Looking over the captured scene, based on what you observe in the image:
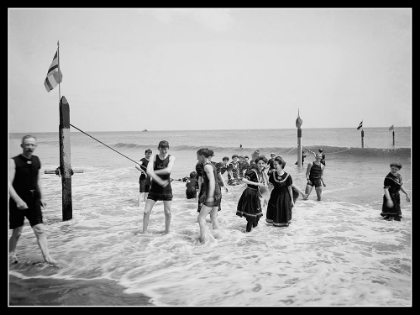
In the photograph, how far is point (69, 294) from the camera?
3701 mm

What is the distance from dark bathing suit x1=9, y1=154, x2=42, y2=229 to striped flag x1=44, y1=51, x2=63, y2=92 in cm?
269

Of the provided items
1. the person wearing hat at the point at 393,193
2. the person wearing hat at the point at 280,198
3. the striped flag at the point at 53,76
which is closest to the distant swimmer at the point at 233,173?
the person wearing hat at the point at 280,198

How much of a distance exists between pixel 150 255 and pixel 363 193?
28.1ft

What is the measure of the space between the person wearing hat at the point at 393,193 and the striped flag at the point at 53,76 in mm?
6860

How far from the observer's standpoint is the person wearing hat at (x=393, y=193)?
20.2 ft

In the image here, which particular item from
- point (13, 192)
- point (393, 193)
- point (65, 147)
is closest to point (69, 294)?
point (13, 192)

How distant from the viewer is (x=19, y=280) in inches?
159

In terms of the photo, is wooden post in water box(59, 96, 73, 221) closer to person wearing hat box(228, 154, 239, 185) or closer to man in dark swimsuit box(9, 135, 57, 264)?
man in dark swimsuit box(9, 135, 57, 264)

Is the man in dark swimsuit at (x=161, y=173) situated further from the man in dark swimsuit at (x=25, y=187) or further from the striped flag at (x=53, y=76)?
the striped flag at (x=53, y=76)

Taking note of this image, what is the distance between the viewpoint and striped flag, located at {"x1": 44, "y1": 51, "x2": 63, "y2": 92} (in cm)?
613

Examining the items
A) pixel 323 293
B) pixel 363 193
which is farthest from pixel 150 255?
pixel 363 193

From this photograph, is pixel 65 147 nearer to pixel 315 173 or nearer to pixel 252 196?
pixel 252 196

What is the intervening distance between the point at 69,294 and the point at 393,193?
6.14m
